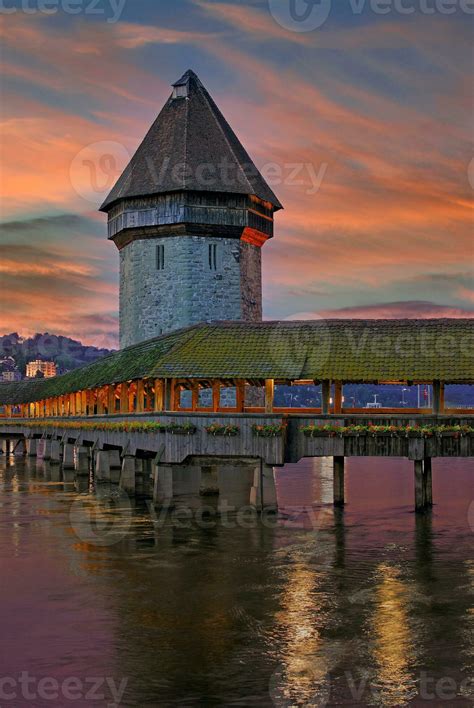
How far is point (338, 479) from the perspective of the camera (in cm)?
4206

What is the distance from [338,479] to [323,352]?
7.68 m

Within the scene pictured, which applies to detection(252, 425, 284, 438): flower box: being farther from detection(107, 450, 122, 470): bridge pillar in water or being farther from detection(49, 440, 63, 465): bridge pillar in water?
detection(49, 440, 63, 465): bridge pillar in water

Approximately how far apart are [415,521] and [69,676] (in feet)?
73.7

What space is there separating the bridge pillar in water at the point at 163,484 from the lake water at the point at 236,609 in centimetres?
98

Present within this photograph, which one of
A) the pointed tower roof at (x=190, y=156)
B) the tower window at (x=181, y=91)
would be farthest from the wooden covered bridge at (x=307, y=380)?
the tower window at (x=181, y=91)

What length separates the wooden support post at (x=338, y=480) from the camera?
39.8 meters

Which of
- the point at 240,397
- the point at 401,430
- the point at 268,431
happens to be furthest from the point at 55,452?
the point at 401,430

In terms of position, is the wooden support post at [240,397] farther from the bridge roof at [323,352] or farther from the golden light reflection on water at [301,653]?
the golden light reflection on water at [301,653]

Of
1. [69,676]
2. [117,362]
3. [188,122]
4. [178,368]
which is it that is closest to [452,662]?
[69,676]

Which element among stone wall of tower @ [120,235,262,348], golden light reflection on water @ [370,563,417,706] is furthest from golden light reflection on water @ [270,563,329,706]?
stone wall of tower @ [120,235,262,348]

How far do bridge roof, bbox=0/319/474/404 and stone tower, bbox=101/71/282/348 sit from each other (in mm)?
23375

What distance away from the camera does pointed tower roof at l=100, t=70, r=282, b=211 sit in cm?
6325

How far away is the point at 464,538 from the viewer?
33.4 meters

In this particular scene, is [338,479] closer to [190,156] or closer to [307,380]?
[307,380]
